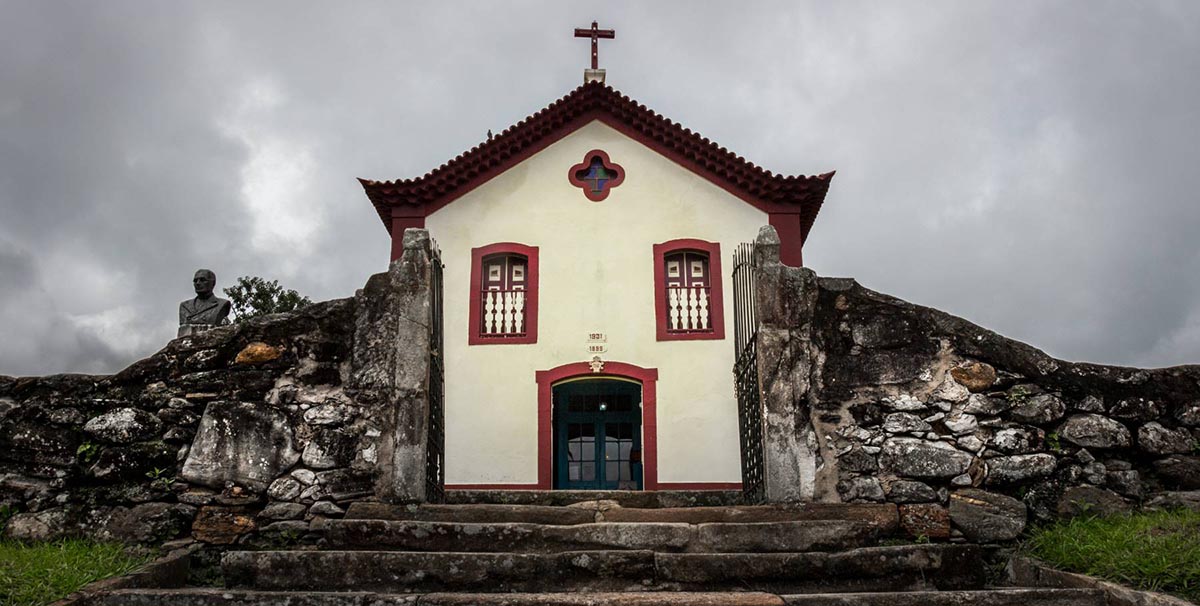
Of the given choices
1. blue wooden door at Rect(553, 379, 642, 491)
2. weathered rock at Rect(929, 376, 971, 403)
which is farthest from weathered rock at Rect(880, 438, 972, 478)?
blue wooden door at Rect(553, 379, 642, 491)

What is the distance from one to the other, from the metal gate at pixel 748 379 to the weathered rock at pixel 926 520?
1.00 metres

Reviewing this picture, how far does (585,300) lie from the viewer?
1306 cm

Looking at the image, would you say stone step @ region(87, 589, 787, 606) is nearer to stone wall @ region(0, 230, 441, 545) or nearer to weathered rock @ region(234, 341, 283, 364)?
stone wall @ region(0, 230, 441, 545)

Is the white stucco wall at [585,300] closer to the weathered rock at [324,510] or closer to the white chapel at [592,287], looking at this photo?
the white chapel at [592,287]

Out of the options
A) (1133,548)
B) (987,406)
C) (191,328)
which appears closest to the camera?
(1133,548)

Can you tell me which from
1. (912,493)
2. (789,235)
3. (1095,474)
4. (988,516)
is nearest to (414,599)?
(912,493)

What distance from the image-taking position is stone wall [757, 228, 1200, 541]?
20.5ft

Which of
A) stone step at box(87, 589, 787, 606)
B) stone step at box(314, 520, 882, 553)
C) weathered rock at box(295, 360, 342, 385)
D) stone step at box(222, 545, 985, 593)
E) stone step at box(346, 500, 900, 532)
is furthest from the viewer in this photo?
weathered rock at box(295, 360, 342, 385)

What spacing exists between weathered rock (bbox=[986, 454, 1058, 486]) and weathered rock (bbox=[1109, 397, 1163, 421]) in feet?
2.11

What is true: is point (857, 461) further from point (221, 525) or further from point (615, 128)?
point (615, 128)

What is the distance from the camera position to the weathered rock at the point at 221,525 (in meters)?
6.21

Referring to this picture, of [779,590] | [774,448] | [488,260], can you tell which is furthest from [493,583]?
[488,260]

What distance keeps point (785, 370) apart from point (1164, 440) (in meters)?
2.78

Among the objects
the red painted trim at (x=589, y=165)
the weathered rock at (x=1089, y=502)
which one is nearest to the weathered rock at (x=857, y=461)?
the weathered rock at (x=1089, y=502)
